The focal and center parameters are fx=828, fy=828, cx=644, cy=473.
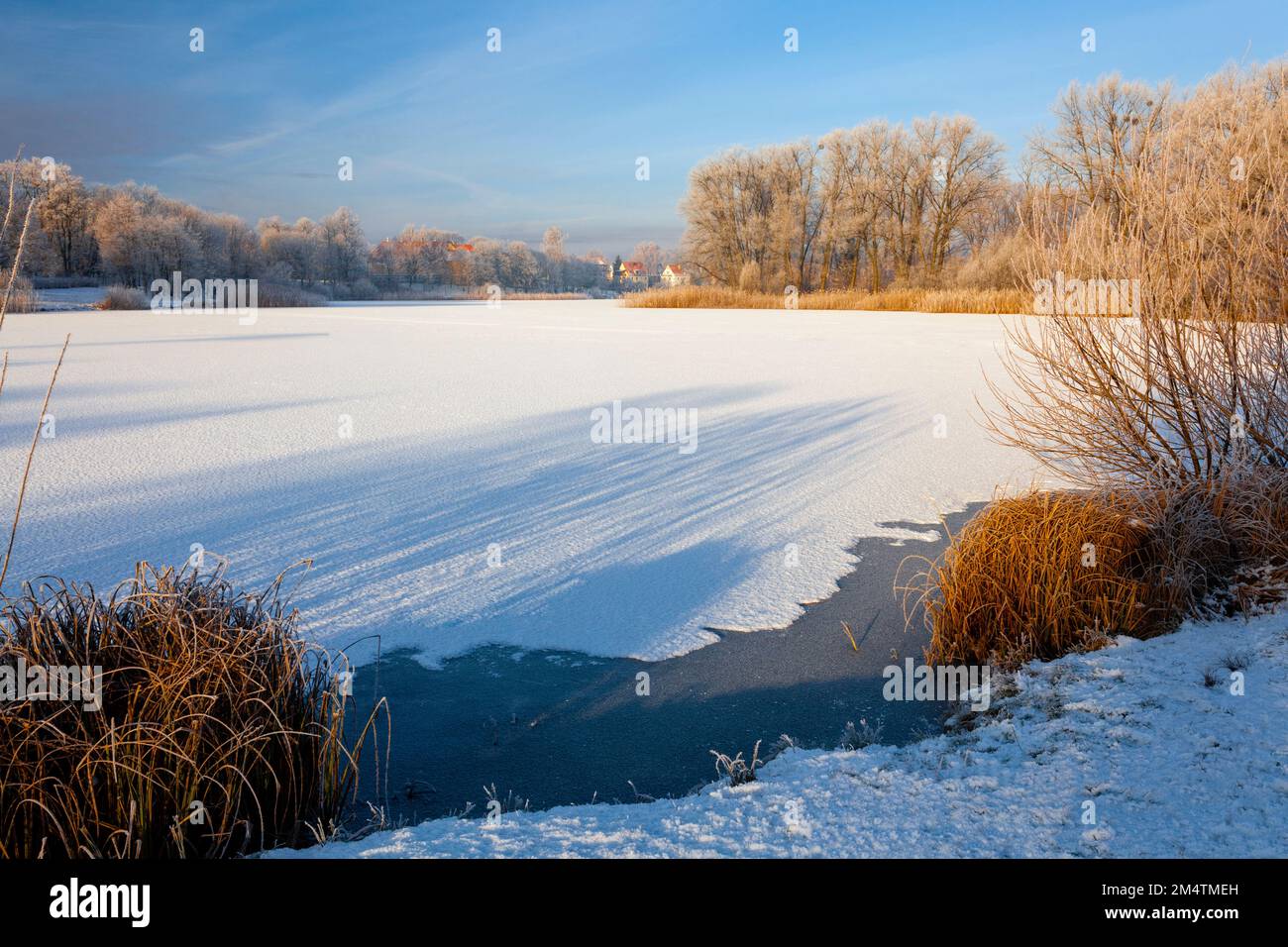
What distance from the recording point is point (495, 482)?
5973 millimetres

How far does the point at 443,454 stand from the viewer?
675cm

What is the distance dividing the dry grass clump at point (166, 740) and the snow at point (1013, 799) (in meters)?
0.29

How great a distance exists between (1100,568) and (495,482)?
3855 millimetres

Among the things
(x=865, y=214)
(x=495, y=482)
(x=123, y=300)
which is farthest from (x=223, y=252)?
(x=495, y=482)

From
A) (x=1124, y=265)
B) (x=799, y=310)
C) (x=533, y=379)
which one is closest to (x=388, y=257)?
(x=799, y=310)

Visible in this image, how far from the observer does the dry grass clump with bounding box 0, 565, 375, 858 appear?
2.09m

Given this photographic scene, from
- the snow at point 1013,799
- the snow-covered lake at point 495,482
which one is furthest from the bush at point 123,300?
the snow at point 1013,799

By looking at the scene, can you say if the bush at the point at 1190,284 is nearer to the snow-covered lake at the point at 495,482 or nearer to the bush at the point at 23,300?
the snow-covered lake at the point at 495,482

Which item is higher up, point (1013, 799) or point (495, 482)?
point (495, 482)

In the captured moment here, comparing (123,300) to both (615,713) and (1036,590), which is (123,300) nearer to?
(615,713)

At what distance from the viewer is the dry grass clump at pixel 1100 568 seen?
365 centimetres

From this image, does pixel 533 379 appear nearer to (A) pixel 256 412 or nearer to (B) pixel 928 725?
(A) pixel 256 412

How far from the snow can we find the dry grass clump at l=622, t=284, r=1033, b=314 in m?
19.7
